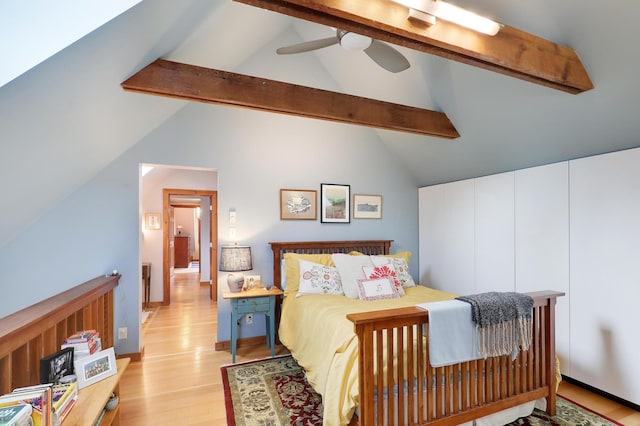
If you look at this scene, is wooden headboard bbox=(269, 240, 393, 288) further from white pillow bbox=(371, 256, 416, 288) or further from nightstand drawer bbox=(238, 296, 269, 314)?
white pillow bbox=(371, 256, 416, 288)

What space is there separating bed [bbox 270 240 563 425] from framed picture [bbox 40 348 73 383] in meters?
1.48

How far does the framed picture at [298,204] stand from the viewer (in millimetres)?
3758

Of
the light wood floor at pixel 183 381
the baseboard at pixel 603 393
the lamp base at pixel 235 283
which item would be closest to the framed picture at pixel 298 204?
the lamp base at pixel 235 283

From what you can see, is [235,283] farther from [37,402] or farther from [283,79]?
[283,79]

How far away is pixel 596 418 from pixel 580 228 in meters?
1.48

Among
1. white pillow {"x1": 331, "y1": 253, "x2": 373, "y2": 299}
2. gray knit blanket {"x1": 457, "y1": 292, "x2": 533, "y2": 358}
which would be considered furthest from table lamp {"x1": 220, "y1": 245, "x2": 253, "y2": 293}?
gray knit blanket {"x1": 457, "y1": 292, "x2": 533, "y2": 358}

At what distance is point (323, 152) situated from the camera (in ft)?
13.1

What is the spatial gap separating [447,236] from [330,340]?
2.61 meters

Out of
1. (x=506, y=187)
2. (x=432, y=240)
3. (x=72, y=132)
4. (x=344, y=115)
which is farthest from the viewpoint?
(x=432, y=240)

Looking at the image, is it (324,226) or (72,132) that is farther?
(324,226)

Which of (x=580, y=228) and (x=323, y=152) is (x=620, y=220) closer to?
(x=580, y=228)

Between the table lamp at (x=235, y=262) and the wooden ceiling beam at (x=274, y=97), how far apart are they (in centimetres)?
153

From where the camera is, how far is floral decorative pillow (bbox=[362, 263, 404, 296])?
318 centimetres

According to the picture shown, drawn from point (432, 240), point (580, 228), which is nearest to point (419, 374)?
point (580, 228)
